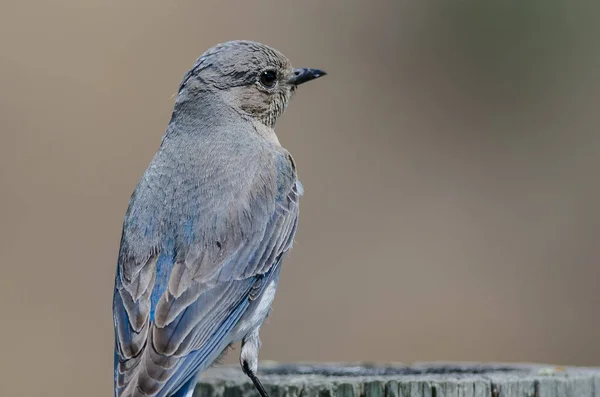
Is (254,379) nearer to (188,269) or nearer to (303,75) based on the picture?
(188,269)

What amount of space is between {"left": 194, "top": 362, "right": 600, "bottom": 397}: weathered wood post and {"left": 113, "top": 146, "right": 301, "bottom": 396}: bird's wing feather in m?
0.24

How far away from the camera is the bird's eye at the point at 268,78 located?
25.0ft

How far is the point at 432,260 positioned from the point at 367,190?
113 cm

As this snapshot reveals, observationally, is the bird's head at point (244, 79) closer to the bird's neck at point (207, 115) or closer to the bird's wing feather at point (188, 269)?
Result: the bird's neck at point (207, 115)

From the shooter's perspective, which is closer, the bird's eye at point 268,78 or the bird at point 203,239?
the bird at point 203,239

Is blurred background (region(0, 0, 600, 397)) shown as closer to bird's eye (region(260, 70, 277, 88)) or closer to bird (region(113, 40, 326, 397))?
bird's eye (region(260, 70, 277, 88))

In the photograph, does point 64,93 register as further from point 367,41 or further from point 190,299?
point 190,299

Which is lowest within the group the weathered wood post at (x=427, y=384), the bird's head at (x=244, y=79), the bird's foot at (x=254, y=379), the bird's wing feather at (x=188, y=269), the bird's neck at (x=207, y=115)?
the bird's foot at (x=254, y=379)

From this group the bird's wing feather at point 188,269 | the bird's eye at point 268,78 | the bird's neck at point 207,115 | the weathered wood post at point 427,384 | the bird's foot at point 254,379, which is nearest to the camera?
the weathered wood post at point 427,384

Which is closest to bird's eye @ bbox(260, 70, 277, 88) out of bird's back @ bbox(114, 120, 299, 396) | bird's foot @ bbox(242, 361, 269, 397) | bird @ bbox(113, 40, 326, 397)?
bird @ bbox(113, 40, 326, 397)

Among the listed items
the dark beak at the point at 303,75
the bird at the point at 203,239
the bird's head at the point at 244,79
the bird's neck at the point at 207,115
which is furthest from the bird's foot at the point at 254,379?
the dark beak at the point at 303,75

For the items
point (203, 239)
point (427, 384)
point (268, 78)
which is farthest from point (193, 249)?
point (268, 78)

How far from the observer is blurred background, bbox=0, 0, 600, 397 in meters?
11.3

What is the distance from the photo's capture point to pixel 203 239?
6262mm
